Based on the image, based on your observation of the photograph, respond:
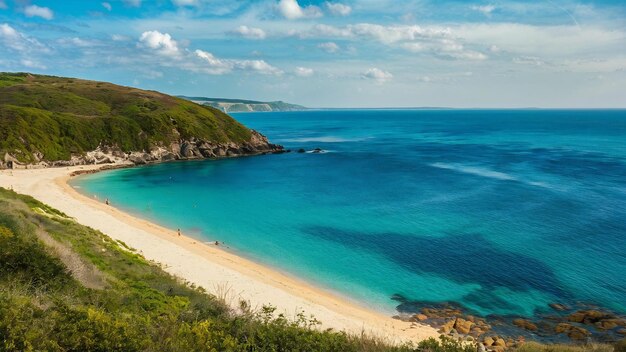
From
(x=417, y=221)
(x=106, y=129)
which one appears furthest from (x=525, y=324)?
(x=106, y=129)

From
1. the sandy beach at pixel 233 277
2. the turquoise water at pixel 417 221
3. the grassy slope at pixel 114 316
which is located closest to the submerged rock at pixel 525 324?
the turquoise water at pixel 417 221

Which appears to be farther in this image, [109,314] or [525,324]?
[525,324]

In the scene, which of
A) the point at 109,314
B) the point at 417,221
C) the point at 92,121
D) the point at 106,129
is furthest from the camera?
the point at 92,121

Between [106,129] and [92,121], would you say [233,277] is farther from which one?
[92,121]

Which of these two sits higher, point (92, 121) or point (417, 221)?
point (92, 121)

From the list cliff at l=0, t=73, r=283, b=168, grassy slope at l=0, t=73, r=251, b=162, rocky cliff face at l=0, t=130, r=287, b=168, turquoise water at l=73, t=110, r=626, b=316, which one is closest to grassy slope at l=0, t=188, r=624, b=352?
turquoise water at l=73, t=110, r=626, b=316

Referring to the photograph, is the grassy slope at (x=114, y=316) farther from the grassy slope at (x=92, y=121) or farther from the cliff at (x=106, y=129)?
the grassy slope at (x=92, y=121)

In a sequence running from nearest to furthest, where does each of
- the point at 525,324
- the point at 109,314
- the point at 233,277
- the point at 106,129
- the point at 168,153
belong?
the point at 109,314
the point at 525,324
the point at 233,277
the point at 106,129
the point at 168,153
